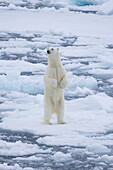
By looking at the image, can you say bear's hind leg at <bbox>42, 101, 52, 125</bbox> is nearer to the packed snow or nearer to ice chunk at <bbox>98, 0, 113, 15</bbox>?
the packed snow

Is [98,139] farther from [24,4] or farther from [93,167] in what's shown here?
[24,4]

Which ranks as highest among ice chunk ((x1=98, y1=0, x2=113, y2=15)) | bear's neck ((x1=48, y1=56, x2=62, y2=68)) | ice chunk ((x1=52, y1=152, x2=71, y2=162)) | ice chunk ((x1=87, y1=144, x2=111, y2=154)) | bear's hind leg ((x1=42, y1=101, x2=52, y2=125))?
ice chunk ((x1=98, y1=0, x2=113, y2=15))

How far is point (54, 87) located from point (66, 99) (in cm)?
168

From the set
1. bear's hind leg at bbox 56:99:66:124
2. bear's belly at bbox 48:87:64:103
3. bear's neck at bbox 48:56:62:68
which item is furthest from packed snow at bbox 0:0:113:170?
bear's neck at bbox 48:56:62:68

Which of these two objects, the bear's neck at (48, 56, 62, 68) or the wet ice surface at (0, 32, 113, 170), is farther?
the bear's neck at (48, 56, 62, 68)

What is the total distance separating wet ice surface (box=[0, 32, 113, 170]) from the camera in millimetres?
4000

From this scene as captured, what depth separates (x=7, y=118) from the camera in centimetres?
532

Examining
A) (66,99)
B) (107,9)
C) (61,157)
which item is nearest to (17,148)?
(61,157)

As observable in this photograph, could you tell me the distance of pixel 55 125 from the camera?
4965 mm

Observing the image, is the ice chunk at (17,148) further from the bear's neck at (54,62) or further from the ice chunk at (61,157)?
the bear's neck at (54,62)

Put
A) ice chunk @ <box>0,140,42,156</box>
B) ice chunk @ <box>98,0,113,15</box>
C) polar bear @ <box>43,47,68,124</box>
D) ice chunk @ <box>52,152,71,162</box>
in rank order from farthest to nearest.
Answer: ice chunk @ <box>98,0,113,15</box> < polar bear @ <box>43,47,68,124</box> < ice chunk @ <box>0,140,42,156</box> < ice chunk @ <box>52,152,71,162</box>

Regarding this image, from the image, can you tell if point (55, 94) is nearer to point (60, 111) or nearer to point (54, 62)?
point (60, 111)

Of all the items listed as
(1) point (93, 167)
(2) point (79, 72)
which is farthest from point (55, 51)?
(2) point (79, 72)

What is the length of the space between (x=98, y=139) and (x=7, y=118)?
1.25m
